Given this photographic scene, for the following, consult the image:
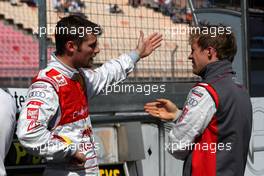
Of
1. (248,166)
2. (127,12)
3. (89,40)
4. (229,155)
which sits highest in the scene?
(127,12)

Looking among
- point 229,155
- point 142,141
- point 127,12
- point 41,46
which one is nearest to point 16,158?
point 41,46

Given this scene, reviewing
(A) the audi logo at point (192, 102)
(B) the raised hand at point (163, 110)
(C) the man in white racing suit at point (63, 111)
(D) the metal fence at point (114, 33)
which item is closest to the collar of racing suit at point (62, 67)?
(C) the man in white racing suit at point (63, 111)

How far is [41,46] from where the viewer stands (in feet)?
13.7

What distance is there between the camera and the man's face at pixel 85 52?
3305 mm

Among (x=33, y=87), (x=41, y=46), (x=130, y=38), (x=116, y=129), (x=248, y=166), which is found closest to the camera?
(x=33, y=87)

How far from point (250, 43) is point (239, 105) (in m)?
2.41

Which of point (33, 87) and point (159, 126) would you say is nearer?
point (33, 87)

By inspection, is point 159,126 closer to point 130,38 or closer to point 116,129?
point 116,129

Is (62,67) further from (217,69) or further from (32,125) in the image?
(217,69)

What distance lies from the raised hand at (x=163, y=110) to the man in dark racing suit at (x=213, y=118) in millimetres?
172

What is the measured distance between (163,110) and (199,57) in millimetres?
412

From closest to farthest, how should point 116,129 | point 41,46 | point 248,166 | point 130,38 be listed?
point 41,46 → point 116,129 → point 130,38 → point 248,166

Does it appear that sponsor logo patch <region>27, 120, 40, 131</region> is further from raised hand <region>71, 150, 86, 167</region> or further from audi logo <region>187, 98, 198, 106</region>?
audi logo <region>187, 98, 198, 106</region>

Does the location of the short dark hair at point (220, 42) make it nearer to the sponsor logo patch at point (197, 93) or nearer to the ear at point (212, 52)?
the ear at point (212, 52)
